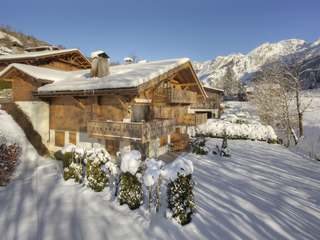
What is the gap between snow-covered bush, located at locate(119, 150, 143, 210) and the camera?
9023 mm

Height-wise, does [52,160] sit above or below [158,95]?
below

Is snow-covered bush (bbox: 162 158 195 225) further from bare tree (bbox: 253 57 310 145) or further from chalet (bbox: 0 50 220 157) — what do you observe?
bare tree (bbox: 253 57 310 145)

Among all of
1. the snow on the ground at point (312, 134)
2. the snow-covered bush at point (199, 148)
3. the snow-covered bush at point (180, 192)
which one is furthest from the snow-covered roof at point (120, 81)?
the snow on the ground at point (312, 134)

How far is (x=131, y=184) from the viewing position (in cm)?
909

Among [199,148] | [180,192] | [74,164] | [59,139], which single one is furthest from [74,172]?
[199,148]

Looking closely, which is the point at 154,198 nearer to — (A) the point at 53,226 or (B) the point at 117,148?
(A) the point at 53,226

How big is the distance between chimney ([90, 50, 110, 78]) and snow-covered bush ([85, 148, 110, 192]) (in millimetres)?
6842

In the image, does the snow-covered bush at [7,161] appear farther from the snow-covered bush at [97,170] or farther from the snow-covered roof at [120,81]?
the snow-covered bush at [97,170]

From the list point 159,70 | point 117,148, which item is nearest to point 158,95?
point 159,70

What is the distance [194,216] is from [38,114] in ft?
46.5

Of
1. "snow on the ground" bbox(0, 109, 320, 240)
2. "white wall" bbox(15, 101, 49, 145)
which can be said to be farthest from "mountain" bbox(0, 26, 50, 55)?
"snow on the ground" bbox(0, 109, 320, 240)

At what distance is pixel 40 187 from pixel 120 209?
4.99 meters

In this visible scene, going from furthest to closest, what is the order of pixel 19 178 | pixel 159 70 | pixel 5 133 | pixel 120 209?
pixel 5 133
pixel 159 70
pixel 19 178
pixel 120 209

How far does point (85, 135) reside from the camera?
16.1 metres
